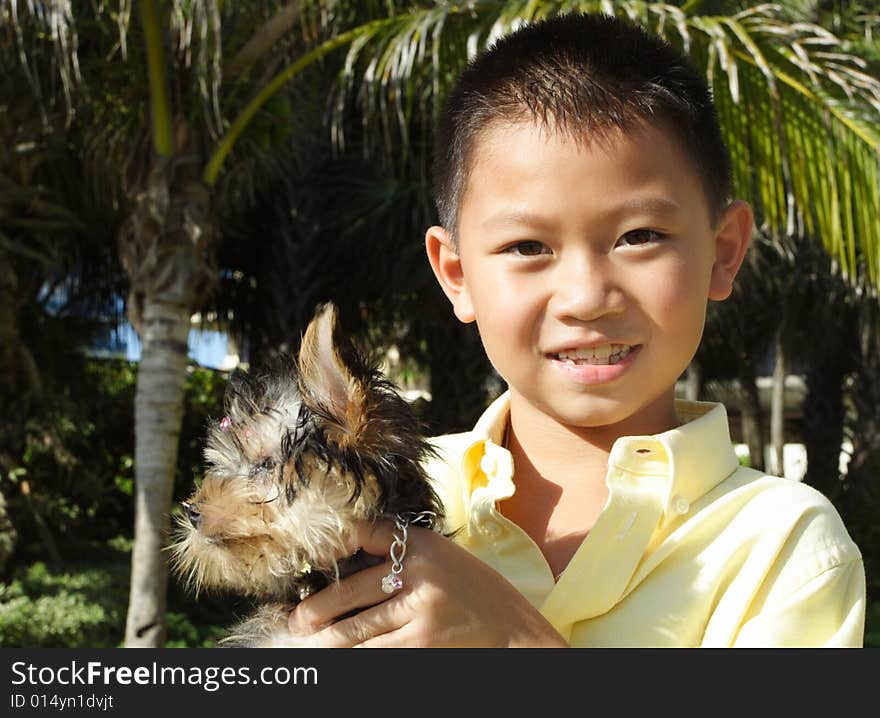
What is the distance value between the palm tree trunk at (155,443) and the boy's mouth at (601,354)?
566cm

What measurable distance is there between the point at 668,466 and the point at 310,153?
916 cm

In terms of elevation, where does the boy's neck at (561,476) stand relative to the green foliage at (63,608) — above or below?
above

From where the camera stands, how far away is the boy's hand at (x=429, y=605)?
1.49m

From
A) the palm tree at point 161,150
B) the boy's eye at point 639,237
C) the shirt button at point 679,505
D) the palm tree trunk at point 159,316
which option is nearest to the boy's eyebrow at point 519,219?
the boy's eye at point 639,237

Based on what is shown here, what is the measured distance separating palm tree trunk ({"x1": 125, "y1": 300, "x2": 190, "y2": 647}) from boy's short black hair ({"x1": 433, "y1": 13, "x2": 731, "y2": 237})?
5.37m

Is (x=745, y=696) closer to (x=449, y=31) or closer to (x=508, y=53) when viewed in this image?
(x=508, y=53)

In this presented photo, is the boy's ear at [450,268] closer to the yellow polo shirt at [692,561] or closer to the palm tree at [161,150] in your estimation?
the yellow polo shirt at [692,561]

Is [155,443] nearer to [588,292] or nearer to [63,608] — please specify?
[63,608]

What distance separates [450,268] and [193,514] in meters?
0.67

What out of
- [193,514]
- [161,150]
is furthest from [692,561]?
[161,150]

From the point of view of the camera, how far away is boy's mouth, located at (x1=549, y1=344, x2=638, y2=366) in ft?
5.28

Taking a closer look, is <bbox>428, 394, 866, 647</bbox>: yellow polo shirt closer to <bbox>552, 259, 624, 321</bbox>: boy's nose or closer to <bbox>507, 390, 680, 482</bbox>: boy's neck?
<bbox>507, 390, 680, 482</bbox>: boy's neck

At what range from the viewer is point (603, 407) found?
5.41ft

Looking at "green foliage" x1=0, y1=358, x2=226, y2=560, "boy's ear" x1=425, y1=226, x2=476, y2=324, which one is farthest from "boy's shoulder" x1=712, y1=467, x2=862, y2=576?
"green foliage" x1=0, y1=358, x2=226, y2=560
